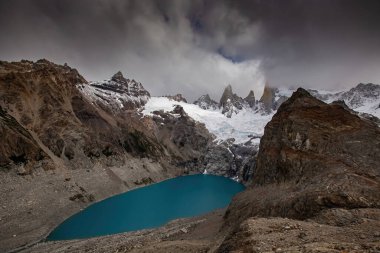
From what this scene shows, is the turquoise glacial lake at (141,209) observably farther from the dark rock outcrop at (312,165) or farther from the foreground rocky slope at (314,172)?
the foreground rocky slope at (314,172)

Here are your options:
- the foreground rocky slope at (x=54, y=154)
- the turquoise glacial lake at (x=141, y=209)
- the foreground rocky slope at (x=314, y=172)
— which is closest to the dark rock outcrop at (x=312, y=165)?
the foreground rocky slope at (x=314, y=172)

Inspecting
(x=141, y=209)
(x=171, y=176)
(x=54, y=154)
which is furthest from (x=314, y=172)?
(x=171, y=176)

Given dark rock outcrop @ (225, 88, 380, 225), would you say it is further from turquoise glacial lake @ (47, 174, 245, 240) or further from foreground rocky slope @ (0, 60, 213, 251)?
foreground rocky slope @ (0, 60, 213, 251)

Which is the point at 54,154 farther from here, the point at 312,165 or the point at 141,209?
the point at 312,165

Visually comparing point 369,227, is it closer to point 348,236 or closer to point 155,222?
point 348,236

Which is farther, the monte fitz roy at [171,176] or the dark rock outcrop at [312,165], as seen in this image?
the dark rock outcrop at [312,165]

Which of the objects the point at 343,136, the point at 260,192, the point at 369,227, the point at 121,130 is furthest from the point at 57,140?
the point at 369,227
